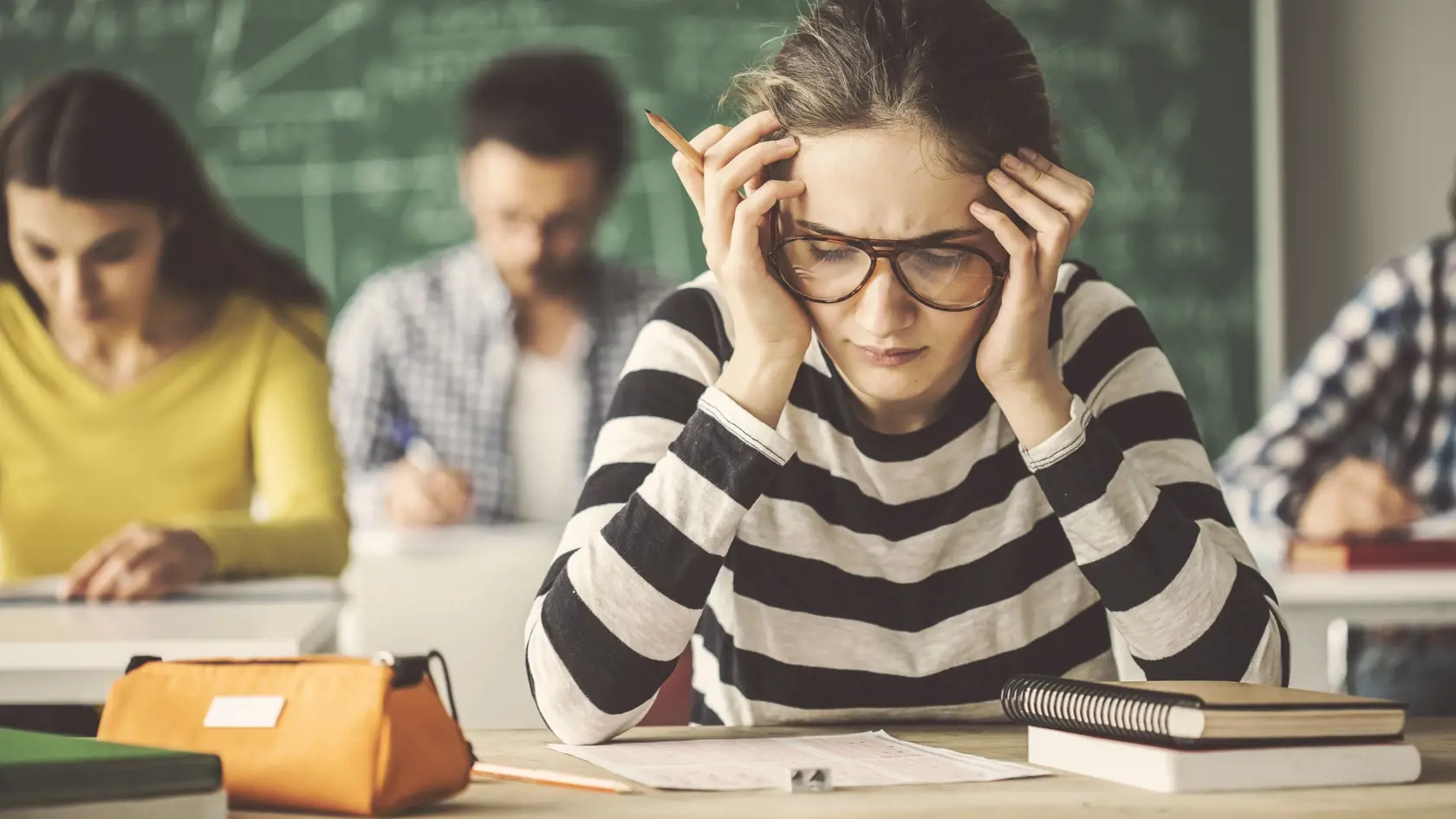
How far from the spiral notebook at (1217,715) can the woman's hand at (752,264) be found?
35cm

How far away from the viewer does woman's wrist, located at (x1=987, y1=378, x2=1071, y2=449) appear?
46.7 inches

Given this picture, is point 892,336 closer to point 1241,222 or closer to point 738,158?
point 738,158

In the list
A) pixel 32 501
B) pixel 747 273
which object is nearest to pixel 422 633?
pixel 747 273

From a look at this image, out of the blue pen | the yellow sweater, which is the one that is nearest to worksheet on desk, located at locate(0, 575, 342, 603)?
the yellow sweater

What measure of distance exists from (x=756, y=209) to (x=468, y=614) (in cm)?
75

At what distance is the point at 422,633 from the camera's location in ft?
5.76

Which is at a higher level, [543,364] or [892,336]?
[892,336]

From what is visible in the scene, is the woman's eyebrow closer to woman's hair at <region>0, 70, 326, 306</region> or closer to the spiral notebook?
the spiral notebook

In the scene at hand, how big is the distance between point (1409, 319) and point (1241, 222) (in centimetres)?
128

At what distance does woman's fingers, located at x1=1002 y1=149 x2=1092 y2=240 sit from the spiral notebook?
0.41 meters

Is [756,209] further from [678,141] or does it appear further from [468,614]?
[468,614]

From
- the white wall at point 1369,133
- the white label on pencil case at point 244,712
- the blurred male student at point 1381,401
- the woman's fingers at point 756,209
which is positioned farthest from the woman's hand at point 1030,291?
the white wall at point 1369,133

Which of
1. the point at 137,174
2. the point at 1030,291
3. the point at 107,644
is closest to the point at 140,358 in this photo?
the point at 137,174

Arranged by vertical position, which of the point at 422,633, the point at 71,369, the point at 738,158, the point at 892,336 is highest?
the point at 738,158
